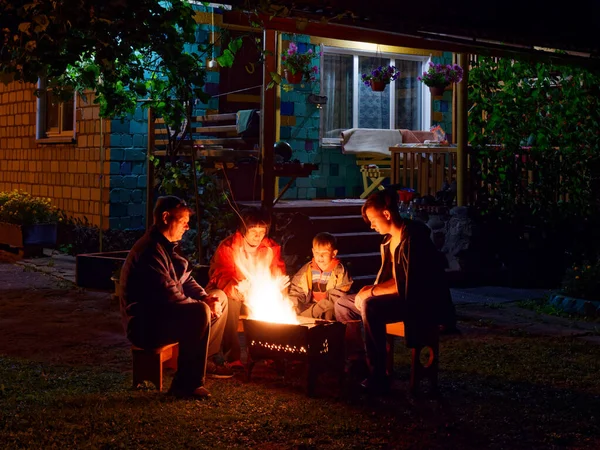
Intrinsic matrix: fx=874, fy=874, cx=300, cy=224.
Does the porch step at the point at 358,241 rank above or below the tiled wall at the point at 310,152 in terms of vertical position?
below

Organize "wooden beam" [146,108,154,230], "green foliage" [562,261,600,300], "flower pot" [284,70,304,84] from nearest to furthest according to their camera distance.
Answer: "green foliage" [562,261,600,300] → "wooden beam" [146,108,154,230] → "flower pot" [284,70,304,84]

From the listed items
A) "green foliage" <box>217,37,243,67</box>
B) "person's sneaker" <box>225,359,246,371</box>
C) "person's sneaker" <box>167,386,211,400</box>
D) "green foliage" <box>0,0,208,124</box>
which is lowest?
"person's sneaker" <box>167,386,211,400</box>

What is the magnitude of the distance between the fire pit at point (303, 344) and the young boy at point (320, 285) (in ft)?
1.35

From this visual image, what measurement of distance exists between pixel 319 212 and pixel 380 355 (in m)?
6.25

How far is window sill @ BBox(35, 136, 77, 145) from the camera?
1548 centimetres

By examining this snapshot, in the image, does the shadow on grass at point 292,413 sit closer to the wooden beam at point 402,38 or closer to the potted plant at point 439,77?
the wooden beam at point 402,38

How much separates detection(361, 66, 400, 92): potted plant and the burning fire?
8.93 m

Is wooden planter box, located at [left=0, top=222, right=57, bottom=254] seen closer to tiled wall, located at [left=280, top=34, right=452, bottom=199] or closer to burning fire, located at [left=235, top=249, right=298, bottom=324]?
tiled wall, located at [left=280, top=34, right=452, bottom=199]

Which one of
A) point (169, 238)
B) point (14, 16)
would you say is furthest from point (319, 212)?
point (14, 16)

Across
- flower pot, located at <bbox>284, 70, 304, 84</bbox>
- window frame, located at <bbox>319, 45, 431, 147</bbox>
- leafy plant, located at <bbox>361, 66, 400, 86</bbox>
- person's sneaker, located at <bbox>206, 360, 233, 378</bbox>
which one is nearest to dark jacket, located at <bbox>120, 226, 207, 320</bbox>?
person's sneaker, located at <bbox>206, 360, 233, 378</bbox>

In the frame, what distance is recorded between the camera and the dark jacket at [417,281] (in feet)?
21.1

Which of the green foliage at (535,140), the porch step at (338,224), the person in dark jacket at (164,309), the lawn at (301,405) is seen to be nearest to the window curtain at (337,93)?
the green foliage at (535,140)

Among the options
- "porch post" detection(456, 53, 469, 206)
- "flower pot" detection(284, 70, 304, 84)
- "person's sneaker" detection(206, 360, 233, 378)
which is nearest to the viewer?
"person's sneaker" detection(206, 360, 233, 378)

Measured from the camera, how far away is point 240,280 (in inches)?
280
